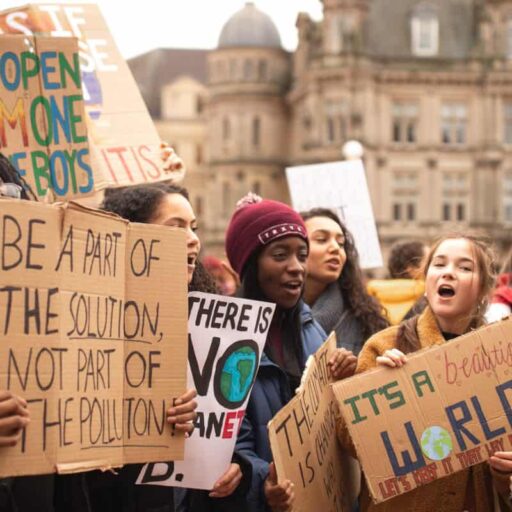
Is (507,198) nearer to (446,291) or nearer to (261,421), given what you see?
(446,291)

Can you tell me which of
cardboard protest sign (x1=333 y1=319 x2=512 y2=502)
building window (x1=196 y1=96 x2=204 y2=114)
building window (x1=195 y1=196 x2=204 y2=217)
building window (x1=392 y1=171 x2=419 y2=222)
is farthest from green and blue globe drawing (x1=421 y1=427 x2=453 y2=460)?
building window (x1=196 y1=96 x2=204 y2=114)

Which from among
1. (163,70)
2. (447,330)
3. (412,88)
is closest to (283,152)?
(412,88)

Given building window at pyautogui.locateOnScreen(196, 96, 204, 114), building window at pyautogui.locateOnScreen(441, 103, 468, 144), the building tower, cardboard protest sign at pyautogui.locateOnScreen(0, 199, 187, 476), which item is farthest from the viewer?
building window at pyautogui.locateOnScreen(196, 96, 204, 114)

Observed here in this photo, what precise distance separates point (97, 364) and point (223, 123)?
2080 inches

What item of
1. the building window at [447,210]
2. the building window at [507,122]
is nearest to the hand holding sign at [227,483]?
the building window at [447,210]

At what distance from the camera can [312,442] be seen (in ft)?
16.7

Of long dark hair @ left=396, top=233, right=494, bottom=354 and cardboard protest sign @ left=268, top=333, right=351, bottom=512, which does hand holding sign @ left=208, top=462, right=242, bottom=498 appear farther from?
long dark hair @ left=396, top=233, right=494, bottom=354

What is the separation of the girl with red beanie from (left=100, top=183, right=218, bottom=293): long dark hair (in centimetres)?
17

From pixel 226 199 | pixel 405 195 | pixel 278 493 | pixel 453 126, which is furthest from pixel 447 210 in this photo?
pixel 278 493

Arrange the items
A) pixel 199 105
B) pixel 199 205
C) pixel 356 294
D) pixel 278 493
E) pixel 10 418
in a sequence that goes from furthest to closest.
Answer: pixel 199 105
pixel 199 205
pixel 356 294
pixel 278 493
pixel 10 418

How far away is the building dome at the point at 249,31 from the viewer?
189 feet

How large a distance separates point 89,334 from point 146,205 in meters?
1.28

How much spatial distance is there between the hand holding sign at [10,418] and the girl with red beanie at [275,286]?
1.66 metres

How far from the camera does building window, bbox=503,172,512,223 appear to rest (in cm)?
4897
